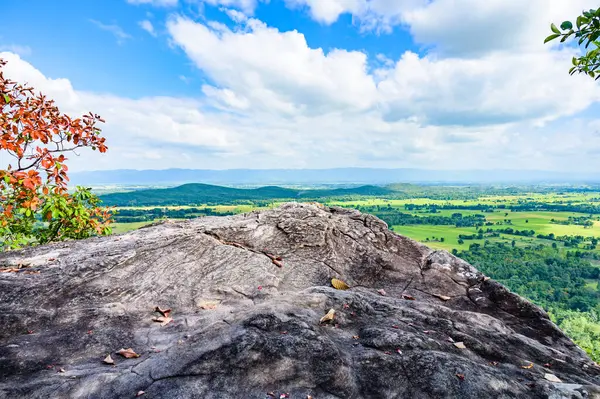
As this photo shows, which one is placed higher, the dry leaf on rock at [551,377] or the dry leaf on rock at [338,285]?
the dry leaf on rock at [338,285]

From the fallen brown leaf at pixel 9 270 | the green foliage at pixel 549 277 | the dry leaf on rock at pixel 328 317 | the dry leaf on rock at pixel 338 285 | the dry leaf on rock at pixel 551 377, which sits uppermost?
the fallen brown leaf at pixel 9 270

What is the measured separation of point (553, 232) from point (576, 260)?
4070cm

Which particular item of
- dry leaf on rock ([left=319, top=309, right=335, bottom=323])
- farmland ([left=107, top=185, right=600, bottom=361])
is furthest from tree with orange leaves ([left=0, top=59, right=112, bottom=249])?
farmland ([left=107, top=185, right=600, bottom=361])

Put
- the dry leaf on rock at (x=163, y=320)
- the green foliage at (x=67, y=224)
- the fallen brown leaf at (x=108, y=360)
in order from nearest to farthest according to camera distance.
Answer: the fallen brown leaf at (x=108, y=360), the dry leaf on rock at (x=163, y=320), the green foliage at (x=67, y=224)

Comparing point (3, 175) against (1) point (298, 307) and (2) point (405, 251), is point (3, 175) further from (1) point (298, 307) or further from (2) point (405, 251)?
(2) point (405, 251)

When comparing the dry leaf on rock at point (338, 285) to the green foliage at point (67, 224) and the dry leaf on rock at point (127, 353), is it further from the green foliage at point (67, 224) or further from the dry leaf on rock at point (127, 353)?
the green foliage at point (67, 224)

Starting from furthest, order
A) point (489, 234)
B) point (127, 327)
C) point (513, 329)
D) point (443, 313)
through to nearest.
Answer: point (489, 234)
point (513, 329)
point (443, 313)
point (127, 327)

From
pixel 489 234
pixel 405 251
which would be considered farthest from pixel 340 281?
pixel 489 234

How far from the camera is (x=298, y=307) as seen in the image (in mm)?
6516

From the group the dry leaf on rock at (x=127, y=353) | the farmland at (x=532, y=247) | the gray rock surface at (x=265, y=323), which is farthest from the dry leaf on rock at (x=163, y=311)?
the farmland at (x=532, y=247)

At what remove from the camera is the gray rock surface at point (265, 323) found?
4.73 meters

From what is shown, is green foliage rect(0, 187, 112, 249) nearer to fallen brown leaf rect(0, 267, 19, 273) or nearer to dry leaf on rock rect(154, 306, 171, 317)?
fallen brown leaf rect(0, 267, 19, 273)

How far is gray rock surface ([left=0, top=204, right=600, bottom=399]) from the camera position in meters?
4.73

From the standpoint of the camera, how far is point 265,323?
5617mm
